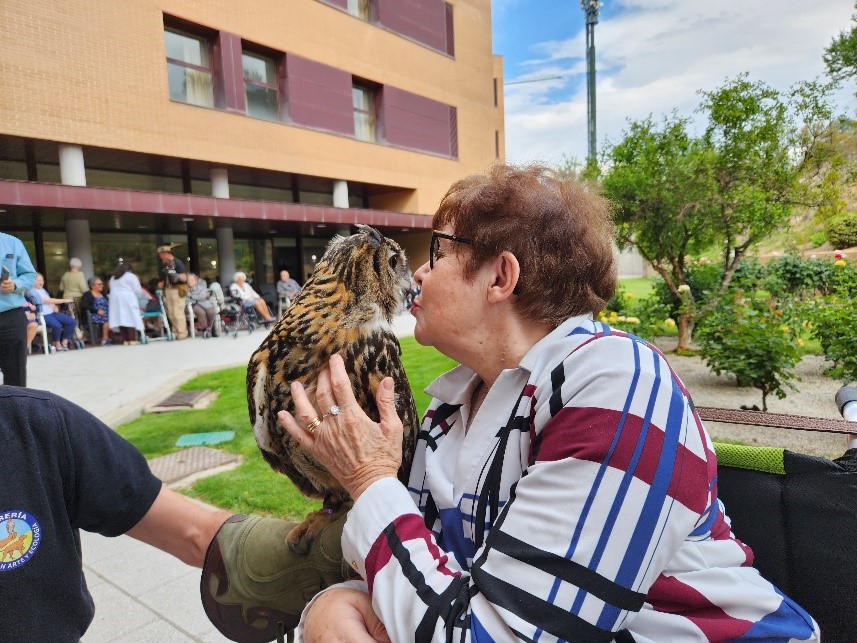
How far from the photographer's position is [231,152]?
1605cm

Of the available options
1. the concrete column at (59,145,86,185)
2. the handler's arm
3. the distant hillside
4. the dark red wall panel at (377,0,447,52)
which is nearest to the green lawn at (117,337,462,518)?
the handler's arm

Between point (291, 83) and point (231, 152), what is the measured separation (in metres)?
3.23

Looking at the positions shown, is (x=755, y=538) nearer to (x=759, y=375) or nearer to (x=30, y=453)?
(x=30, y=453)

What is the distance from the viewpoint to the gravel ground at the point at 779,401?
4711 millimetres

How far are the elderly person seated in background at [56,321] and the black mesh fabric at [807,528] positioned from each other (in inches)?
491

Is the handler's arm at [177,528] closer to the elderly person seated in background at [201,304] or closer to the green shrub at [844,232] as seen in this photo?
the elderly person seated in background at [201,304]

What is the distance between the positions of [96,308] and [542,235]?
13.4 metres

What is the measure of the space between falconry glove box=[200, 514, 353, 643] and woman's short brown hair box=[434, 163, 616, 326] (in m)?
0.81

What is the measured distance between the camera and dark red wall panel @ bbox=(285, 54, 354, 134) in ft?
57.8

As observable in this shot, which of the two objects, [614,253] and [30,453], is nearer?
[30,453]

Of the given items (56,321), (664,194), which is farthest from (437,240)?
(56,321)

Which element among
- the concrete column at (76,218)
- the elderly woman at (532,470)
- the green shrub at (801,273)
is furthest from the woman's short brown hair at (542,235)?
the concrete column at (76,218)

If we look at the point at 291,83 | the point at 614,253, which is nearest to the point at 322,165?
the point at 291,83

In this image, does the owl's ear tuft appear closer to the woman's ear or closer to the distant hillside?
the woman's ear
